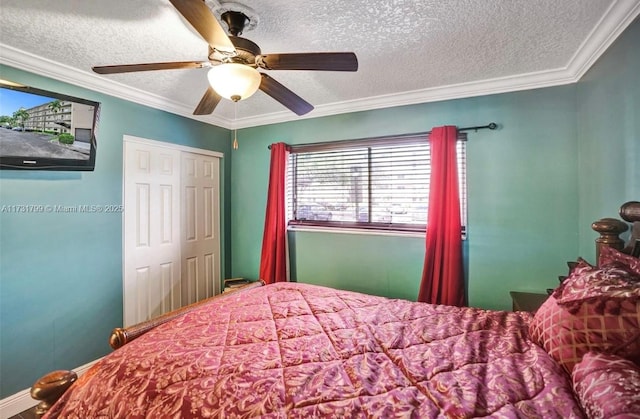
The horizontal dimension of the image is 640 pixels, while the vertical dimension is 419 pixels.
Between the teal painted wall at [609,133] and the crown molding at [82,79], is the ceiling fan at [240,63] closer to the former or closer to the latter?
the crown molding at [82,79]

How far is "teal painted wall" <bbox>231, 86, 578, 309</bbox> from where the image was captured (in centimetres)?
234

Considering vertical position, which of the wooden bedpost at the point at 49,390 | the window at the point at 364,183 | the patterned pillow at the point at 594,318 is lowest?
the wooden bedpost at the point at 49,390

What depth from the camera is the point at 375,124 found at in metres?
2.96

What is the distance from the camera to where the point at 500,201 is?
250 centimetres

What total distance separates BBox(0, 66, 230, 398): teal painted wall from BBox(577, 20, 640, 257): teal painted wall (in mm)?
3593

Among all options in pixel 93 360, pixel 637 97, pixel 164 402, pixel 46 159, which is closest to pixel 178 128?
pixel 46 159

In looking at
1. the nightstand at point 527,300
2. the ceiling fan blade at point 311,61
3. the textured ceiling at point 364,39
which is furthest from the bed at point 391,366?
the ceiling fan blade at point 311,61

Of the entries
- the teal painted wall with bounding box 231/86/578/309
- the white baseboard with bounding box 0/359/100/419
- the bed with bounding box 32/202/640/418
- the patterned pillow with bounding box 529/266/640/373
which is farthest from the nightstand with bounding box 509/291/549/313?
the white baseboard with bounding box 0/359/100/419

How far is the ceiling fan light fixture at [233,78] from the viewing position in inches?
57.5

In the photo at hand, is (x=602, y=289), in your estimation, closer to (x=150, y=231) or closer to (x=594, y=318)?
(x=594, y=318)

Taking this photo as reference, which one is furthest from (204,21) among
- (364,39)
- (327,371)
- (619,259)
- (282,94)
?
(619,259)

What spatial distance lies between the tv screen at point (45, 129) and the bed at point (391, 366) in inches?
60.4

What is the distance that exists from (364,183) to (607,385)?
93.8 inches

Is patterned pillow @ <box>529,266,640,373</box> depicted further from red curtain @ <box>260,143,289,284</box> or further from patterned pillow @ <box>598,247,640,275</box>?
red curtain @ <box>260,143,289,284</box>
